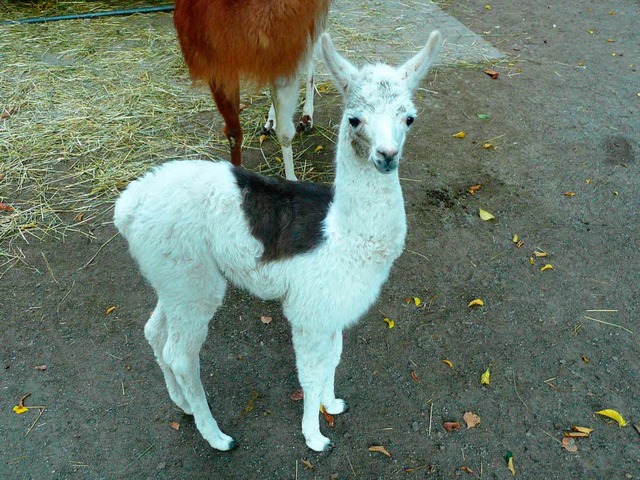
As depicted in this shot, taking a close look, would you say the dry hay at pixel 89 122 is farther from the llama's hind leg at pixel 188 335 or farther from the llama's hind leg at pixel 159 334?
the llama's hind leg at pixel 188 335

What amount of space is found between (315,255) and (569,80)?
4.00 m

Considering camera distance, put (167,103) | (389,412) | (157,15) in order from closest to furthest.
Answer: (389,412) → (167,103) → (157,15)

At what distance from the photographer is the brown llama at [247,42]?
2275 mm

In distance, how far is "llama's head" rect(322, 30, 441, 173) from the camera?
4.59ft

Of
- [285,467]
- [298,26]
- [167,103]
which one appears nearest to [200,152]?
[167,103]

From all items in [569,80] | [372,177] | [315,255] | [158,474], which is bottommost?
[158,474]

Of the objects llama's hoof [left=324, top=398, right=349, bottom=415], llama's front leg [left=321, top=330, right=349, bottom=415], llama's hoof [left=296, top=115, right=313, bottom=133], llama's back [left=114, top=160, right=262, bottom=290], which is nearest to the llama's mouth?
llama's back [left=114, top=160, right=262, bottom=290]

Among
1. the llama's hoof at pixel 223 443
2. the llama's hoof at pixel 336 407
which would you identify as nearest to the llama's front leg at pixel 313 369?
the llama's hoof at pixel 336 407

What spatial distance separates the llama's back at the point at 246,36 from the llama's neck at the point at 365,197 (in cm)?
102

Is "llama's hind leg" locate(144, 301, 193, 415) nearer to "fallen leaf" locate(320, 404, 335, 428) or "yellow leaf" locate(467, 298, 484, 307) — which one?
"fallen leaf" locate(320, 404, 335, 428)

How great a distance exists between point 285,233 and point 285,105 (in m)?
1.34

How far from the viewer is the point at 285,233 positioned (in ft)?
5.21

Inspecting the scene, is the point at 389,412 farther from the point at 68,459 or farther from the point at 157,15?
the point at 157,15

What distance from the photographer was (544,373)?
7.20 ft
